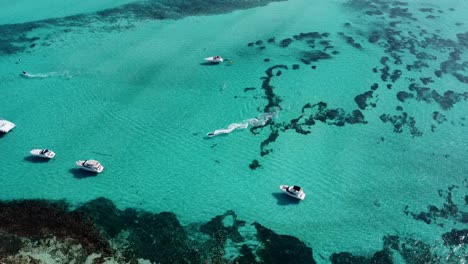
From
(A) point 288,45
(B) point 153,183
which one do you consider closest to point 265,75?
(A) point 288,45

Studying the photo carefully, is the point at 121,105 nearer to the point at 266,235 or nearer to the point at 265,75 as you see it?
the point at 265,75

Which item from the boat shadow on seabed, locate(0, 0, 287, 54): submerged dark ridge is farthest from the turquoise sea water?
locate(0, 0, 287, 54): submerged dark ridge

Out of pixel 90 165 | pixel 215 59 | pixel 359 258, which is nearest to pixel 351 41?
pixel 215 59

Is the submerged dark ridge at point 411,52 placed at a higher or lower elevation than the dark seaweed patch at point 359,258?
higher

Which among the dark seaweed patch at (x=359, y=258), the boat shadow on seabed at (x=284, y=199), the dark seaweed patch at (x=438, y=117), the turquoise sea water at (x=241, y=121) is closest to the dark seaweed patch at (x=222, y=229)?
the turquoise sea water at (x=241, y=121)

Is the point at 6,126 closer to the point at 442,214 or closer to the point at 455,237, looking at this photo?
the point at 442,214

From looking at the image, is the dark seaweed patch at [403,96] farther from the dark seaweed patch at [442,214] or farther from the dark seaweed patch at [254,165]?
the dark seaweed patch at [254,165]
